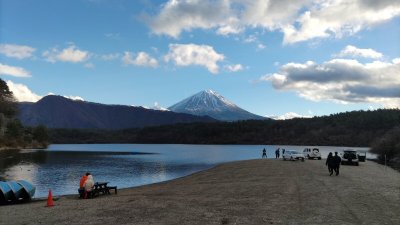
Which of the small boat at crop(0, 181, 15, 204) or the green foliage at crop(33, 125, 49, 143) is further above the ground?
the green foliage at crop(33, 125, 49, 143)

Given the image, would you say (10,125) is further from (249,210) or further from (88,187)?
(249,210)

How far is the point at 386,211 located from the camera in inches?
656

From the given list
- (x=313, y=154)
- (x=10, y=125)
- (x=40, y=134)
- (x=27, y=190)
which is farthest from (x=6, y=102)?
(x=27, y=190)

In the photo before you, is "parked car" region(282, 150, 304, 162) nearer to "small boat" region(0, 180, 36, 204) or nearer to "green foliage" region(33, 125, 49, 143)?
"small boat" region(0, 180, 36, 204)

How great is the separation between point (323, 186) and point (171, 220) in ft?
43.6

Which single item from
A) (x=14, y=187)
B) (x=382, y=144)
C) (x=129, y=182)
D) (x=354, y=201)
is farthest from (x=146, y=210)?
(x=382, y=144)

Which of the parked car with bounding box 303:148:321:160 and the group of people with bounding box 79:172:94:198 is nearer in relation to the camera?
the group of people with bounding box 79:172:94:198

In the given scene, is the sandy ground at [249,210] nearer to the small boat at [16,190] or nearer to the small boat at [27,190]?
the small boat at [16,190]

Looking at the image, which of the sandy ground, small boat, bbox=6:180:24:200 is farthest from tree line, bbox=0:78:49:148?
the sandy ground

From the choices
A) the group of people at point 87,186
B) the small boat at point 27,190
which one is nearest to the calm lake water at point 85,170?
the small boat at point 27,190

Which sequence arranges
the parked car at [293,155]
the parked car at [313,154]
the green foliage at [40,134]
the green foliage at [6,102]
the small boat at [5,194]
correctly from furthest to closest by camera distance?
1. the green foliage at [40,134]
2. the green foliage at [6,102]
3. the parked car at [313,154]
4. the parked car at [293,155]
5. the small boat at [5,194]

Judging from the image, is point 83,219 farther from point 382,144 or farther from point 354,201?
point 382,144

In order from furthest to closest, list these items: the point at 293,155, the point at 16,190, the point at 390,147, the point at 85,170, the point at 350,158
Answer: the point at 390,147, the point at 85,170, the point at 293,155, the point at 350,158, the point at 16,190

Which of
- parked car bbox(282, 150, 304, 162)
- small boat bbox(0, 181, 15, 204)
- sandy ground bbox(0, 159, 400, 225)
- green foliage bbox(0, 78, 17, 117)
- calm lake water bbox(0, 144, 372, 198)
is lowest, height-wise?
calm lake water bbox(0, 144, 372, 198)
